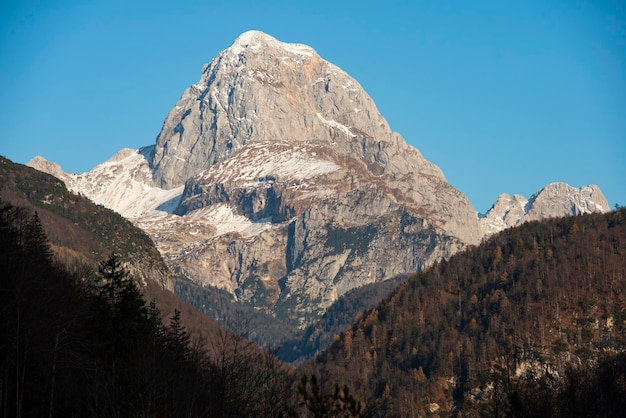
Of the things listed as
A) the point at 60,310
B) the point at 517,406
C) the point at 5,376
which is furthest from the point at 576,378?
the point at 5,376

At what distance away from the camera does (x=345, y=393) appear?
5112 centimetres

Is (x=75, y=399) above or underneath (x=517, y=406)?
underneath

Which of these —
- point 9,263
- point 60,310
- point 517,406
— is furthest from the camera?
point 517,406

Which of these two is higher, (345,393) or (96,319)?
(96,319)

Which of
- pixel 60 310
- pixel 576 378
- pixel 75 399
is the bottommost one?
pixel 75 399

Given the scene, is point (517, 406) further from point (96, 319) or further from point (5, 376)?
point (5, 376)

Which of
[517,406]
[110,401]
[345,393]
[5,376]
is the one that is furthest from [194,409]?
[345,393]

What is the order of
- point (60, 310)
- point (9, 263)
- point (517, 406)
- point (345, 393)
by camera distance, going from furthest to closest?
point (517, 406)
point (60, 310)
point (9, 263)
point (345, 393)

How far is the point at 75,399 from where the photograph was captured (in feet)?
253

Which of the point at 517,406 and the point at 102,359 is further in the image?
the point at 517,406

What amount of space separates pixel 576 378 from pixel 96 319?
108 metres

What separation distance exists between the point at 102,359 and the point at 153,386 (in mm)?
17453

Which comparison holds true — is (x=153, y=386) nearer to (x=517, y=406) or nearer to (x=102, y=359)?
(x=102, y=359)

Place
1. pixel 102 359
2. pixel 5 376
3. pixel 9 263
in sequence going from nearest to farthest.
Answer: pixel 5 376
pixel 9 263
pixel 102 359
